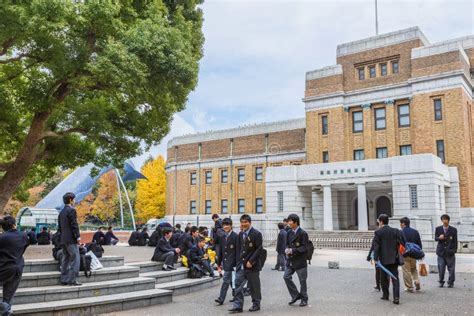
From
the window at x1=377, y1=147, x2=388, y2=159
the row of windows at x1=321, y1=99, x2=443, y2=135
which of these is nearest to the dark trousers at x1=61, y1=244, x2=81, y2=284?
the window at x1=377, y1=147, x2=388, y2=159

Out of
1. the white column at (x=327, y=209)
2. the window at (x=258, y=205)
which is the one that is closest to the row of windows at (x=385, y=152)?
the white column at (x=327, y=209)

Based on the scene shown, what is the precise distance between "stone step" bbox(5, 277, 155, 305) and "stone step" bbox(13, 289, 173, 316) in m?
0.16

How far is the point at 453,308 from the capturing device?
27.7 feet

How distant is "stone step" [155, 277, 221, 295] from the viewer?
1039cm

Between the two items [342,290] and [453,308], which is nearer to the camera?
[453,308]

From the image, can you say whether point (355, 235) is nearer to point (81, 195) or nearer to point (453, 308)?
point (453, 308)

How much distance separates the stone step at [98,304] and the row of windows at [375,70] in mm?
28383

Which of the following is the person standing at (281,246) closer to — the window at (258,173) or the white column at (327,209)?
the white column at (327,209)

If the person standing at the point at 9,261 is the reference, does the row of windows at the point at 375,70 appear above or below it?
above

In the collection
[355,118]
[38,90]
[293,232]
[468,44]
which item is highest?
[468,44]

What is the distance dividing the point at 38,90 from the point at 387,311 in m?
10.8

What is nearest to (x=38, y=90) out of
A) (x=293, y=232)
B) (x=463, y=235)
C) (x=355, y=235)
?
(x=293, y=232)

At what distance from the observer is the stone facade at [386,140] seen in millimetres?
27000

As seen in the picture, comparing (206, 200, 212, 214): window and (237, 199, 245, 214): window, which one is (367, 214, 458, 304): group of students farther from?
(206, 200, 212, 214): window
